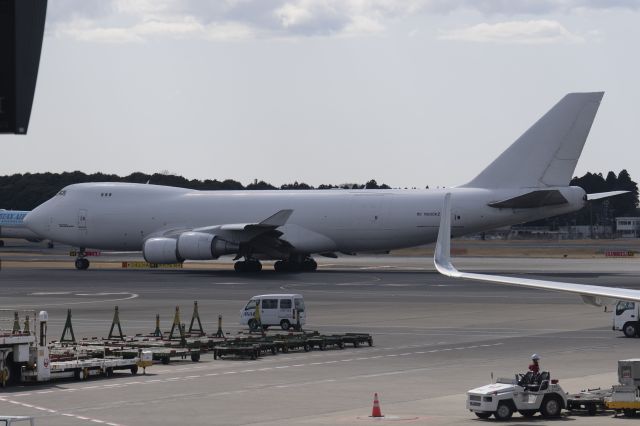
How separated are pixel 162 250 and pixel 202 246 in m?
3.41

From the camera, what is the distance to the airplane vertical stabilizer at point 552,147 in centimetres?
7712

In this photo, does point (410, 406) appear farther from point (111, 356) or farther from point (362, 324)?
point (362, 324)

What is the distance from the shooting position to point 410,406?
86.0 ft

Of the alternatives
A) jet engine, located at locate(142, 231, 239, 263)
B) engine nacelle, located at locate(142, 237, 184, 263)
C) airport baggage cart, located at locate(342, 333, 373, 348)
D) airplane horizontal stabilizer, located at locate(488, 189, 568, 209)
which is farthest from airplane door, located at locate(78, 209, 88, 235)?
airport baggage cart, located at locate(342, 333, 373, 348)

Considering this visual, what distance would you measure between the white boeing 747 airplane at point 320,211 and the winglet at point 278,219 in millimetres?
76

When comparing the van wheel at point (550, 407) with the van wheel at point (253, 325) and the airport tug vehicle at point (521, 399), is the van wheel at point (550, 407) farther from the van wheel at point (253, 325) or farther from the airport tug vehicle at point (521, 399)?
the van wheel at point (253, 325)

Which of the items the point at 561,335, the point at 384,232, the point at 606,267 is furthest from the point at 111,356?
the point at 606,267

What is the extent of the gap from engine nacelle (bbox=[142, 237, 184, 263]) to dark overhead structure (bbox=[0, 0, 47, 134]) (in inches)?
2770

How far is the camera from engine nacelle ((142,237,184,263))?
3206 inches

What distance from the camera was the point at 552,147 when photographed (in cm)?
7775

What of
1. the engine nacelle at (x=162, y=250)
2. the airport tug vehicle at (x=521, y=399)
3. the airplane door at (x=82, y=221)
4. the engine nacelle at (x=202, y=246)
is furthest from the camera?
the airplane door at (x=82, y=221)

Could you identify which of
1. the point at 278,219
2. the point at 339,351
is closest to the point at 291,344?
the point at 339,351

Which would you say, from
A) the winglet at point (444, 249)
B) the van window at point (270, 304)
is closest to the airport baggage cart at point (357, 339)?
the van window at point (270, 304)

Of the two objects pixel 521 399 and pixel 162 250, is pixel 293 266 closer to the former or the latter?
pixel 162 250
